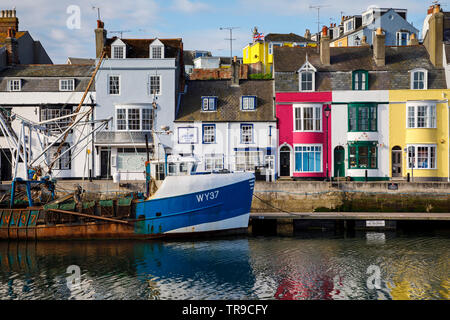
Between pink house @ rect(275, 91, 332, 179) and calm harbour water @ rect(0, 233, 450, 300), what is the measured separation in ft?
31.5

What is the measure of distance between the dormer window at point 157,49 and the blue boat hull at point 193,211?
16198mm

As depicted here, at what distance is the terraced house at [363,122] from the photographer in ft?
124

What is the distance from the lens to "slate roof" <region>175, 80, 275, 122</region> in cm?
3994

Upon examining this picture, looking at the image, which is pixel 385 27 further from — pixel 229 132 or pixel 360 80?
pixel 229 132

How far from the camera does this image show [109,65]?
4006 centimetres

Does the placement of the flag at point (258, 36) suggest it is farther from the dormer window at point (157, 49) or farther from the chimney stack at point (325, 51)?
the dormer window at point (157, 49)

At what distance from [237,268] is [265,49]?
2165 inches

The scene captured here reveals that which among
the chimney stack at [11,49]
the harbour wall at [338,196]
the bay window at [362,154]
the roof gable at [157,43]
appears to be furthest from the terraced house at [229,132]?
the chimney stack at [11,49]

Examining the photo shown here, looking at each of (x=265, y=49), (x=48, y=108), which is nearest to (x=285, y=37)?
(x=265, y=49)

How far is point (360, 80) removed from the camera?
39125 mm

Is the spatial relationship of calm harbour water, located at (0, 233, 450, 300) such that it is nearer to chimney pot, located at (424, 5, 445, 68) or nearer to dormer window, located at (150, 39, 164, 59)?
chimney pot, located at (424, 5, 445, 68)

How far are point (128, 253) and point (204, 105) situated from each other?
17.6 meters
